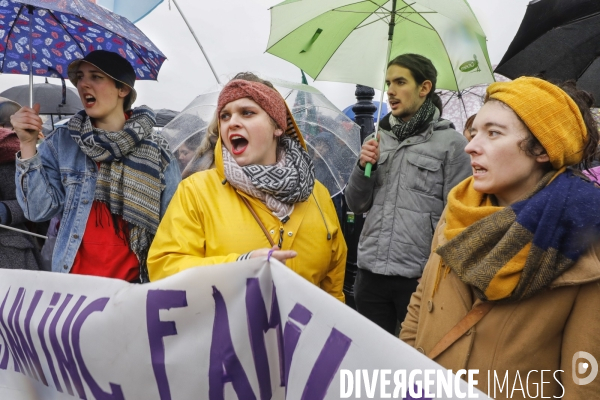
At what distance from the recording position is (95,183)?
9.94ft

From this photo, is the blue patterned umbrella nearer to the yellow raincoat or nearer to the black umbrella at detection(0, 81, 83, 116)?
the yellow raincoat

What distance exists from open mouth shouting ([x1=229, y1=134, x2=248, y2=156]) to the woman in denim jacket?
0.64 m

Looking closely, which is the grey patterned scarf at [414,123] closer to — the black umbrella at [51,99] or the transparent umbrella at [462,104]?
the transparent umbrella at [462,104]

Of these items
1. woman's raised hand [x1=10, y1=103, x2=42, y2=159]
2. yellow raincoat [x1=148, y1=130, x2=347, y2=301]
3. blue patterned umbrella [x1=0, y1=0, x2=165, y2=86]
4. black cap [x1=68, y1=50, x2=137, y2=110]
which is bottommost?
yellow raincoat [x1=148, y1=130, x2=347, y2=301]

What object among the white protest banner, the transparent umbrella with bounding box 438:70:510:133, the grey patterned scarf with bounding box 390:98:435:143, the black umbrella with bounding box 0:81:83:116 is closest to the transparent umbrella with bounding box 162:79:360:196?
the grey patterned scarf with bounding box 390:98:435:143

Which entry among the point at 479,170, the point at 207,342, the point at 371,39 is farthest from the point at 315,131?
the point at 207,342

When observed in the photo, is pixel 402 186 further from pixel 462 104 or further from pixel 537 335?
pixel 462 104

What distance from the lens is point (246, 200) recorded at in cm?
252

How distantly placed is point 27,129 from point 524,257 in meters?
2.47

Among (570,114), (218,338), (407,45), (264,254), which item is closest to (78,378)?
(218,338)

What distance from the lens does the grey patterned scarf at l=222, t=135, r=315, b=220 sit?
247cm

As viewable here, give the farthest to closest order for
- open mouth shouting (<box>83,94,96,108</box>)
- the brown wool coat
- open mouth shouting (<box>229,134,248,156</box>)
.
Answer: open mouth shouting (<box>83,94,96,108</box>), open mouth shouting (<box>229,134,248,156</box>), the brown wool coat

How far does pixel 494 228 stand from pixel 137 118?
6.57 ft

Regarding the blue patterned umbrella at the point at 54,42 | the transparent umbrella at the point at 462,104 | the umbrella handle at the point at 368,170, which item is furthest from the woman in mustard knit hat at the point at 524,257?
the transparent umbrella at the point at 462,104
